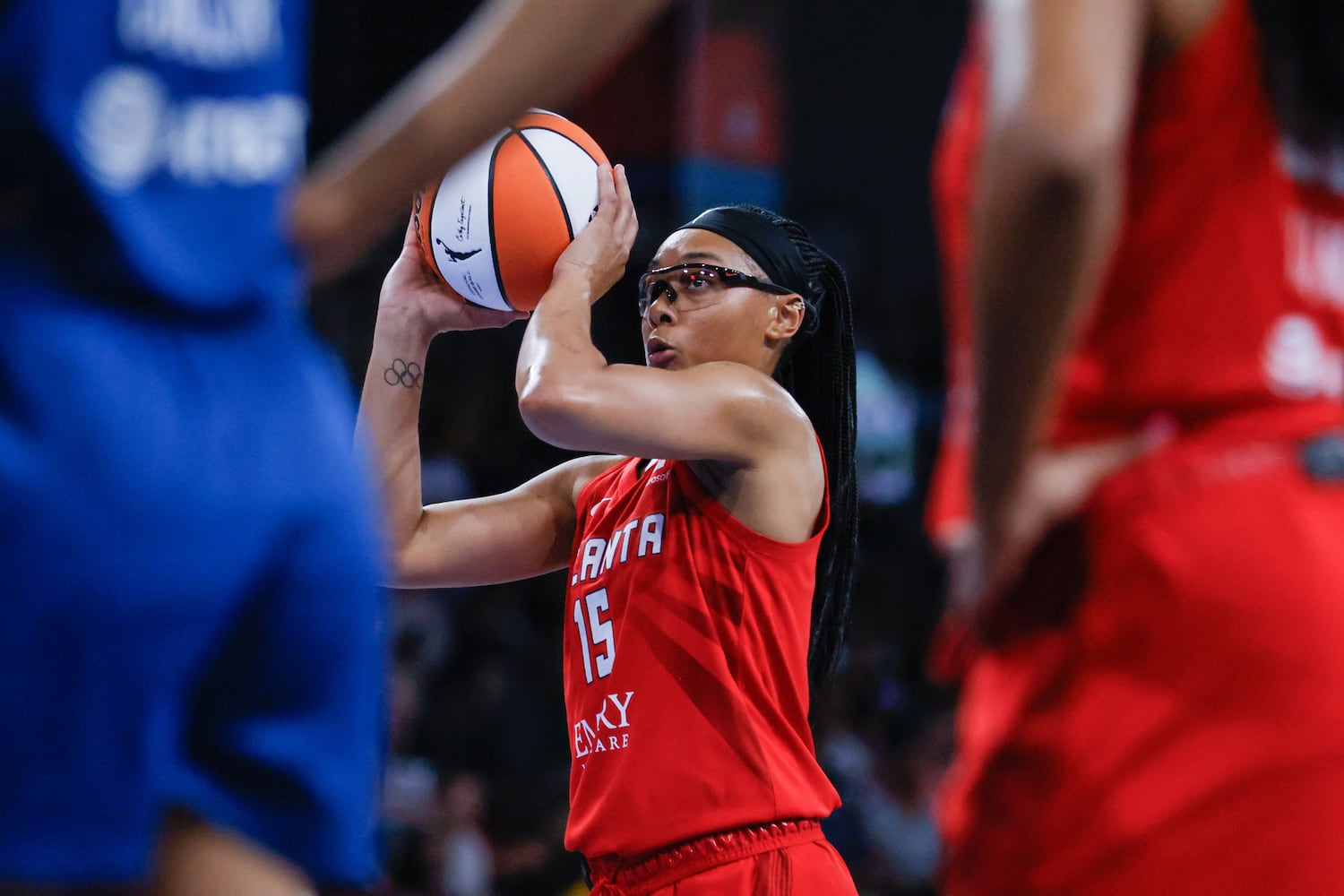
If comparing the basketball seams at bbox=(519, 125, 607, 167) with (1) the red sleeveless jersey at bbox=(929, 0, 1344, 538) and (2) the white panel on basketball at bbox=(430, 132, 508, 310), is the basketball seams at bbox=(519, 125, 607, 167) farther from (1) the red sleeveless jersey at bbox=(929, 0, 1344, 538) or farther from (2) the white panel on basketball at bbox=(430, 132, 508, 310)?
(1) the red sleeveless jersey at bbox=(929, 0, 1344, 538)

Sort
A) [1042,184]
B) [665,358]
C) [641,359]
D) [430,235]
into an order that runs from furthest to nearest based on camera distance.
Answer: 1. [641,359]
2. [665,358]
3. [430,235]
4. [1042,184]

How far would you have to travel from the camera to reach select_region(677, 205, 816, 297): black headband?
10.8ft

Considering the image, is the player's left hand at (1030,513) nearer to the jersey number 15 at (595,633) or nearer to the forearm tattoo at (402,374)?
the jersey number 15 at (595,633)

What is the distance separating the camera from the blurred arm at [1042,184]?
1.27 meters

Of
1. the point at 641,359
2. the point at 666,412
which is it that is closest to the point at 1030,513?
the point at 666,412

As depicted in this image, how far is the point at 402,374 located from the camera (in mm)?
3297

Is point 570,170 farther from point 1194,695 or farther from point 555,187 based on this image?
point 1194,695

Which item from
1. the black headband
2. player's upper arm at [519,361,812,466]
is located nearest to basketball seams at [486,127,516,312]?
player's upper arm at [519,361,812,466]

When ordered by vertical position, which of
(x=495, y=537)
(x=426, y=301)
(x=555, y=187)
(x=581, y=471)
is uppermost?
(x=555, y=187)

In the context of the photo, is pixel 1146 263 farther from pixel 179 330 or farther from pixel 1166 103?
pixel 179 330

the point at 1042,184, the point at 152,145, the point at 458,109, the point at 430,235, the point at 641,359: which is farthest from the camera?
the point at 641,359

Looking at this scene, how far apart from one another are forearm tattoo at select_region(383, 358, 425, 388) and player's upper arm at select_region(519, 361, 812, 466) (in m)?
0.45

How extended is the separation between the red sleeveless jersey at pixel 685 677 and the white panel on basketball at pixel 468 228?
574 mm

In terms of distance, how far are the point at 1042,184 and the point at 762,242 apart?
6.78 feet
